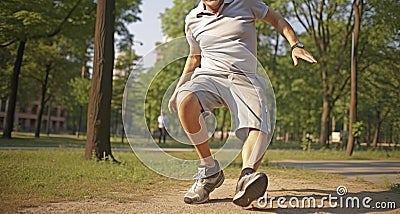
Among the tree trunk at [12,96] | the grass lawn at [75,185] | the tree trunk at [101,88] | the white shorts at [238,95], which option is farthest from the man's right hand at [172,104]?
the tree trunk at [12,96]

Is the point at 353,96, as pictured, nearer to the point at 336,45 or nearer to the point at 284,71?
the point at 336,45

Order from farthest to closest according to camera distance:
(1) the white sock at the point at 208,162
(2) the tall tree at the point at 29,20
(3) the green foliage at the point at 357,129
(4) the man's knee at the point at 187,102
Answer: (2) the tall tree at the point at 29,20, (3) the green foliage at the point at 357,129, (1) the white sock at the point at 208,162, (4) the man's knee at the point at 187,102

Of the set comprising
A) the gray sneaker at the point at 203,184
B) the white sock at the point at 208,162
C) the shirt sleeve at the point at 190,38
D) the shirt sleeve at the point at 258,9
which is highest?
the shirt sleeve at the point at 258,9

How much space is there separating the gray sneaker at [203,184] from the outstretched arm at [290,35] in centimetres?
125

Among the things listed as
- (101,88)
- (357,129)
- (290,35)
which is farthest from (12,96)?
(290,35)

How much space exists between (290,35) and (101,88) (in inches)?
239

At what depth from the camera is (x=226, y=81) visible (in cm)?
427

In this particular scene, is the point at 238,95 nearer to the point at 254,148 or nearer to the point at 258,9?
the point at 254,148

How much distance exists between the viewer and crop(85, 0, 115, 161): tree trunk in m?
9.73

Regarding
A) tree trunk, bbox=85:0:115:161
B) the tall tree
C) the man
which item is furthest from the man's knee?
the tall tree

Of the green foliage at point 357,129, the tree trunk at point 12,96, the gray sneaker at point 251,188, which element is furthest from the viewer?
the tree trunk at point 12,96

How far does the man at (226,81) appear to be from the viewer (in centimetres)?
414

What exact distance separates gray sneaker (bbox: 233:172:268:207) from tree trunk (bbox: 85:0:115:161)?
6.31m

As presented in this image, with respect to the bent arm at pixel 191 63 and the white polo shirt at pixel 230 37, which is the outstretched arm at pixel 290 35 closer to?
the white polo shirt at pixel 230 37
